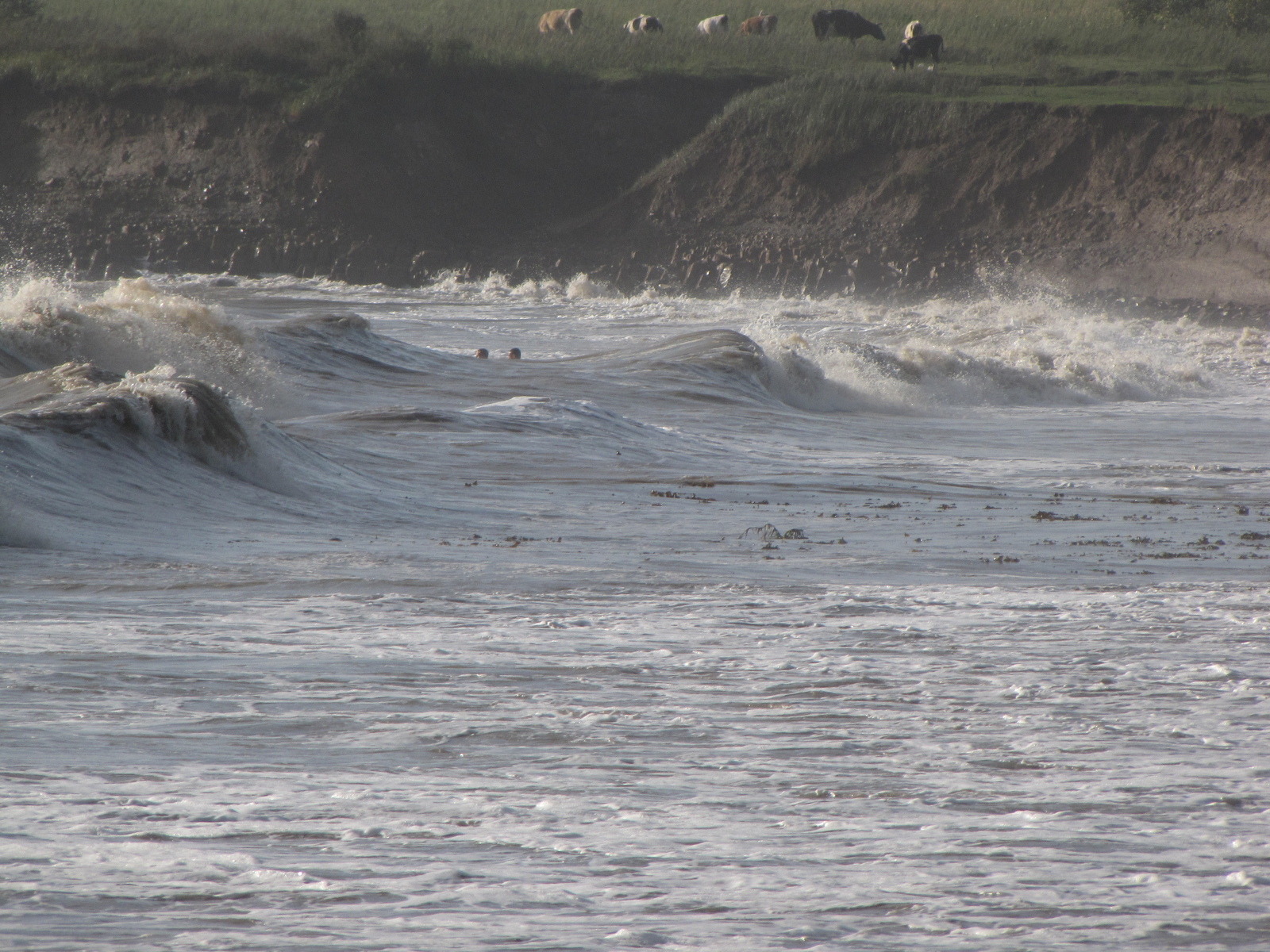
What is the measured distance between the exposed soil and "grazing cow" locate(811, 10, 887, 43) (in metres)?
3.58

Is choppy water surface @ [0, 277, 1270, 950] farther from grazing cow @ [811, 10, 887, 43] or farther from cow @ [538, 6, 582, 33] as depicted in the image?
cow @ [538, 6, 582, 33]

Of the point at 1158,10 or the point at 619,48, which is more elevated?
the point at 1158,10

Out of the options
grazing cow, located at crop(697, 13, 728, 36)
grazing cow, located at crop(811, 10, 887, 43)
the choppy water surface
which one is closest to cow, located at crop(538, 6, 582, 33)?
grazing cow, located at crop(697, 13, 728, 36)

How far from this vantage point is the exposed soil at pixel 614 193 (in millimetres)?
33062

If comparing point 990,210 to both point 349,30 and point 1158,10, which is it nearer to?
point 1158,10

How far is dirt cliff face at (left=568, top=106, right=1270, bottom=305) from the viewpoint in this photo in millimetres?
31984

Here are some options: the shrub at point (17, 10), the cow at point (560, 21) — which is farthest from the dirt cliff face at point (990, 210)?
the shrub at point (17, 10)

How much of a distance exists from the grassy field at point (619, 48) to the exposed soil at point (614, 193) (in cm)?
99

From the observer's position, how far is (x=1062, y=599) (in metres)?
5.89

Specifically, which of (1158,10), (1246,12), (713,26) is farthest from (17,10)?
(1246,12)

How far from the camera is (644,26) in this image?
142 feet

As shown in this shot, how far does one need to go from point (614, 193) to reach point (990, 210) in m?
9.86

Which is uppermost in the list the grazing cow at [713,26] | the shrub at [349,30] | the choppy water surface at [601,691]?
the grazing cow at [713,26]

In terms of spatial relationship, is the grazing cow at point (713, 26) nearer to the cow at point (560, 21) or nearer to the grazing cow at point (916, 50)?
the cow at point (560, 21)
